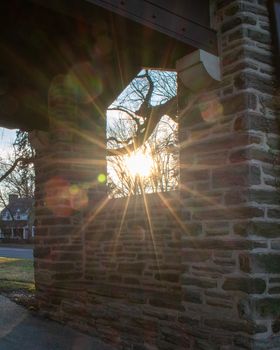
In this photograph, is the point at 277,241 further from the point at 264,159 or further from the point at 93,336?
the point at 93,336

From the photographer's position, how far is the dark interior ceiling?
461 cm

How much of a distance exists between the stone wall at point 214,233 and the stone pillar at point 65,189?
75 centimetres

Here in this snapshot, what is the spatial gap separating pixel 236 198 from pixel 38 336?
3447mm

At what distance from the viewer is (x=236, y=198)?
4.65 m

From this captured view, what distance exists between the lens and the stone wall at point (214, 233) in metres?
4.55

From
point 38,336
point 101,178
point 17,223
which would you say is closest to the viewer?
point 38,336

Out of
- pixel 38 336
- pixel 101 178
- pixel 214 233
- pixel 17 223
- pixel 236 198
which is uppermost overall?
pixel 17 223

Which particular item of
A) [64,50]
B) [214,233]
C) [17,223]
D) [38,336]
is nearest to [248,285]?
[214,233]

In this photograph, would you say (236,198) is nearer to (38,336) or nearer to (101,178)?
(38,336)

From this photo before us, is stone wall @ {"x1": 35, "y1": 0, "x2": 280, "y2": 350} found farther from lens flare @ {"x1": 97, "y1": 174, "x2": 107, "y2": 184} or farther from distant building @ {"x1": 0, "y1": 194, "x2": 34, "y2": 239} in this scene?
distant building @ {"x1": 0, "y1": 194, "x2": 34, "y2": 239}

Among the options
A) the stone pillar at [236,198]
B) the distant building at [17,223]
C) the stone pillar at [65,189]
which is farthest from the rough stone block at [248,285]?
the distant building at [17,223]

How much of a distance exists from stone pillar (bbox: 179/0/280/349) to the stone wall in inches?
0.4

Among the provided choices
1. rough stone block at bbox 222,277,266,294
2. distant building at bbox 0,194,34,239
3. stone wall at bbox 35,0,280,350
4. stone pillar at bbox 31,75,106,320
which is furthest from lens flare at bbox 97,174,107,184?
distant building at bbox 0,194,34,239

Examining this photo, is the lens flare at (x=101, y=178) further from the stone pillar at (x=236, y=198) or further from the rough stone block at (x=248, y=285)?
the rough stone block at (x=248, y=285)
